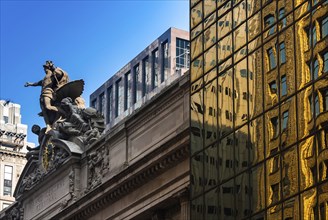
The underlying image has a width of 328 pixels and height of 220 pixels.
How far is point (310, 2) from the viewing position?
151 feet

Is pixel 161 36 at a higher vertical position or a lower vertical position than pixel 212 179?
higher

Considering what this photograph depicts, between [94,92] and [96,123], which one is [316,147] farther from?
[94,92]

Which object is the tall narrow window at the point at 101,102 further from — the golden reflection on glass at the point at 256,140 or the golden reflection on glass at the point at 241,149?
the golden reflection on glass at the point at 256,140

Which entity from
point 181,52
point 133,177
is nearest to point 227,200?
point 133,177

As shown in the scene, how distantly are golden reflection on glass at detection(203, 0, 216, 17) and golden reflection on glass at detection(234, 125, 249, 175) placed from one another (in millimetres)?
7256

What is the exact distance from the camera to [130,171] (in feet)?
201

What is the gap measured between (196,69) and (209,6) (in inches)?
122

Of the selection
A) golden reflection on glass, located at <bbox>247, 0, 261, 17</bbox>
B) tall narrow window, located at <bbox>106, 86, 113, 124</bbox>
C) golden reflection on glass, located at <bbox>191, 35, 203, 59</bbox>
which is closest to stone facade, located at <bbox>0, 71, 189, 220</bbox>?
golden reflection on glass, located at <bbox>191, 35, 203, 59</bbox>

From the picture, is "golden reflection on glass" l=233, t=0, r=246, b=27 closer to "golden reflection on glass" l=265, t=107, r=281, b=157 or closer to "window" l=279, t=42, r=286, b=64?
"window" l=279, t=42, r=286, b=64

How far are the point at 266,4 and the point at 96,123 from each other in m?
23.3

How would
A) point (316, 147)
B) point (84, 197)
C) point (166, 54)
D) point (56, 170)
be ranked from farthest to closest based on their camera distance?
point (166, 54) < point (56, 170) < point (84, 197) < point (316, 147)

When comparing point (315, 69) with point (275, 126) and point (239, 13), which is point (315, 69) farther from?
point (239, 13)

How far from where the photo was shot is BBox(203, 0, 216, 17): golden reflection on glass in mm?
54709

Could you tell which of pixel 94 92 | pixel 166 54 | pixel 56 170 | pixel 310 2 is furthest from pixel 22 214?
pixel 94 92
